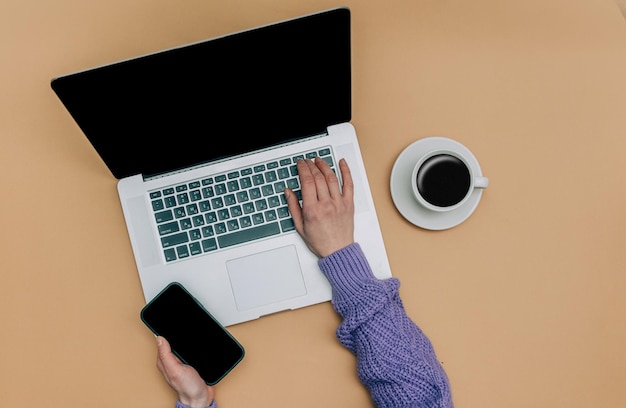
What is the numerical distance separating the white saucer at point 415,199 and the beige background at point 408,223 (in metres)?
0.02

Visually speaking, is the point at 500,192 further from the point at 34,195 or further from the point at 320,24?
the point at 34,195

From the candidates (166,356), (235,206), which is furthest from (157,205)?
(166,356)

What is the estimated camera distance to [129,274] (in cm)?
77

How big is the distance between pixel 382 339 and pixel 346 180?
0.24m

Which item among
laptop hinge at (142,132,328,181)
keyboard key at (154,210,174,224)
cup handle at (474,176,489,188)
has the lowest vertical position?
keyboard key at (154,210,174,224)

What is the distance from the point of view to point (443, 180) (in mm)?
706

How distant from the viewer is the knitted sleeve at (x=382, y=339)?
700 millimetres

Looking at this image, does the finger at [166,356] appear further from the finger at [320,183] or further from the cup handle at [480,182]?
the cup handle at [480,182]

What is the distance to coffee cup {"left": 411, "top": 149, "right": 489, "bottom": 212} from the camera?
70cm

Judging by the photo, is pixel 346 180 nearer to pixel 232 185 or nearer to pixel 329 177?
pixel 329 177

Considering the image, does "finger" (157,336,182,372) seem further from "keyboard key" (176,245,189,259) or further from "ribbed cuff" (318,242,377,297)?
"ribbed cuff" (318,242,377,297)

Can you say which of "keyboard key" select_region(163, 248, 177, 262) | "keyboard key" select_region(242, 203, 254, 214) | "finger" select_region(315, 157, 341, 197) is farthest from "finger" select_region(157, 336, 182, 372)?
"finger" select_region(315, 157, 341, 197)

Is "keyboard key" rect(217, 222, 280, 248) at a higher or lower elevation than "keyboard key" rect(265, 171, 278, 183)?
lower

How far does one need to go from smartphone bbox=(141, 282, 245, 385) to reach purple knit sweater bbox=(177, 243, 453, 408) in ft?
0.24
